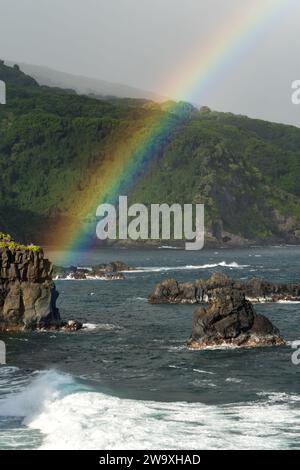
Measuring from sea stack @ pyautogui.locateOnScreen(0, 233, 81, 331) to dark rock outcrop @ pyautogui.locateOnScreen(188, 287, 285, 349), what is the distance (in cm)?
1760

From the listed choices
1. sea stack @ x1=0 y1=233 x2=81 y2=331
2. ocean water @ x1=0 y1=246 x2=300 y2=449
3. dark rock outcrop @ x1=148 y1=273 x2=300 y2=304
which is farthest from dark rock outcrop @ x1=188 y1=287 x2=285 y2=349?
dark rock outcrop @ x1=148 y1=273 x2=300 y2=304

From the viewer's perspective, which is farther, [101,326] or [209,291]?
[209,291]

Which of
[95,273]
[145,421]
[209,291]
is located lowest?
[145,421]

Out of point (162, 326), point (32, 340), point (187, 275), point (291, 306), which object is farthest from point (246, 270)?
point (32, 340)

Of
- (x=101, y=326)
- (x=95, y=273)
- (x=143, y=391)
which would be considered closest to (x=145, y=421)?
(x=143, y=391)

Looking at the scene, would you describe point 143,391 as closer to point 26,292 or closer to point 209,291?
point 26,292

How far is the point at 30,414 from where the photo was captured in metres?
49.8

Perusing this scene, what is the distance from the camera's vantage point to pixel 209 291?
117250mm

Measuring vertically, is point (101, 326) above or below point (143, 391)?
above

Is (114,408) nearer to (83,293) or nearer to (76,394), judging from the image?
(76,394)

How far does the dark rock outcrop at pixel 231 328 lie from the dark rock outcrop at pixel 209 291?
38.0m

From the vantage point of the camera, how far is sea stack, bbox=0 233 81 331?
8550 cm

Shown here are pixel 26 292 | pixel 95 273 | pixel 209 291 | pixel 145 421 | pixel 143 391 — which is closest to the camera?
pixel 145 421

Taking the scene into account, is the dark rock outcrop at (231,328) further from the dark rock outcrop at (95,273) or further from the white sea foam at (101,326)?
the dark rock outcrop at (95,273)
